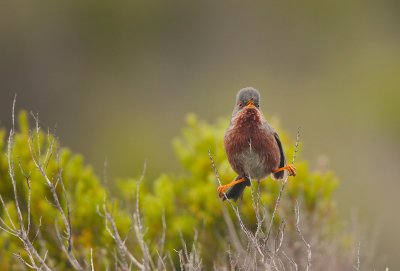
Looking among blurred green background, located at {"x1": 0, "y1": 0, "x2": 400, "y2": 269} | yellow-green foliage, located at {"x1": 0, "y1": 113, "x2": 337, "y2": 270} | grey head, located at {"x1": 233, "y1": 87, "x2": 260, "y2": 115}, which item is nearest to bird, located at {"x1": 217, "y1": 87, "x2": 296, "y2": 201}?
Result: grey head, located at {"x1": 233, "y1": 87, "x2": 260, "y2": 115}

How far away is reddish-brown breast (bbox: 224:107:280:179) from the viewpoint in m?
6.48

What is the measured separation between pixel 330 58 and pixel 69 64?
14.8 m

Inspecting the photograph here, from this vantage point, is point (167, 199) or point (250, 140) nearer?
point (250, 140)

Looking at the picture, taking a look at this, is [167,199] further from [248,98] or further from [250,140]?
[248,98]

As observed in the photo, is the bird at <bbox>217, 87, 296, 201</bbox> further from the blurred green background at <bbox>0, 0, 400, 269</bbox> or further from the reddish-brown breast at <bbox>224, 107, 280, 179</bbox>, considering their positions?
the blurred green background at <bbox>0, 0, 400, 269</bbox>

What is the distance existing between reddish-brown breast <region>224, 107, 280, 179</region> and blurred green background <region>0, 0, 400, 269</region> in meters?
24.8

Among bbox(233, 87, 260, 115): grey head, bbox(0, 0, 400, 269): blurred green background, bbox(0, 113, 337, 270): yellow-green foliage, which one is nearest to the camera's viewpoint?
bbox(233, 87, 260, 115): grey head

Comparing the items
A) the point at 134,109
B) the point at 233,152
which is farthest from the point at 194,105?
the point at 233,152

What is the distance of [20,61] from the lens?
4306cm

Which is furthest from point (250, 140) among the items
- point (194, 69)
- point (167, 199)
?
point (194, 69)

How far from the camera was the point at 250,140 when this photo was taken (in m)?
6.46

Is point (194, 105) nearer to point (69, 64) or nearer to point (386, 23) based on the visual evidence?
point (69, 64)

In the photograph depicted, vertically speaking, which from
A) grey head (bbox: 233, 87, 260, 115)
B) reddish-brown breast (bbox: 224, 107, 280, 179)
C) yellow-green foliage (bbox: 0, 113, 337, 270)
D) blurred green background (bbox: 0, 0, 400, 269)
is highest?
blurred green background (bbox: 0, 0, 400, 269)

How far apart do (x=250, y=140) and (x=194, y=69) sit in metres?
38.2
